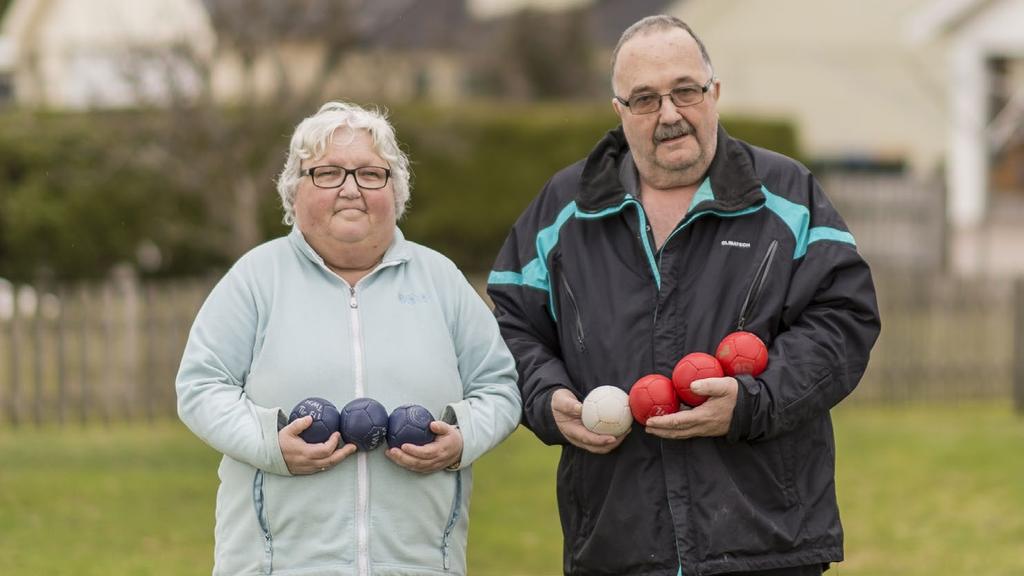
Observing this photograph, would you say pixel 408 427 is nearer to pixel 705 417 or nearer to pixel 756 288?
pixel 705 417

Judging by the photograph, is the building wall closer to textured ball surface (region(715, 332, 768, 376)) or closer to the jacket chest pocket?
the jacket chest pocket

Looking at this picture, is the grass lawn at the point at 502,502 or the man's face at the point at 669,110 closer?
the man's face at the point at 669,110

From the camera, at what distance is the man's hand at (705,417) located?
406 cm

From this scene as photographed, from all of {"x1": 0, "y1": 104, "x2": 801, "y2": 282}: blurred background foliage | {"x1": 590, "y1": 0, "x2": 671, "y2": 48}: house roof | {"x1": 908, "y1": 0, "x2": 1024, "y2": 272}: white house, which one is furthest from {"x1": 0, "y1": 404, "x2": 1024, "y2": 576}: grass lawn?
{"x1": 590, "y1": 0, "x2": 671, "y2": 48}: house roof

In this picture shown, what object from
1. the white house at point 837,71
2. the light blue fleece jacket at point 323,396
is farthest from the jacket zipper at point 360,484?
the white house at point 837,71

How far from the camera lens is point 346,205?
13.6ft

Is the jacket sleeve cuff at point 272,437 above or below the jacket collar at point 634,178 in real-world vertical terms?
below

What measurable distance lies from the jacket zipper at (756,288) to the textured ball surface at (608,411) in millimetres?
392

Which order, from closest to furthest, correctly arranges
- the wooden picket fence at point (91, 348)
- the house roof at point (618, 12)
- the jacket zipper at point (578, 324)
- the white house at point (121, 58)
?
1. the jacket zipper at point (578, 324)
2. the wooden picket fence at point (91, 348)
3. the white house at point (121, 58)
4. the house roof at point (618, 12)

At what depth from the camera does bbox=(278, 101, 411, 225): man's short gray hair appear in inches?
164

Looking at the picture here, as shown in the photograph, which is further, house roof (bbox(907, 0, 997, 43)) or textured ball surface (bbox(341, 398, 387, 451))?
house roof (bbox(907, 0, 997, 43))

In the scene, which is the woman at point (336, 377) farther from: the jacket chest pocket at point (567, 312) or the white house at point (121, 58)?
the white house at point (121, 58)

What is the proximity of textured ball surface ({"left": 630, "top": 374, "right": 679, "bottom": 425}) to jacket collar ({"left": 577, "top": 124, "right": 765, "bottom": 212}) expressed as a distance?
20.3 inches

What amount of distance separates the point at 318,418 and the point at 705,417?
103 cm
